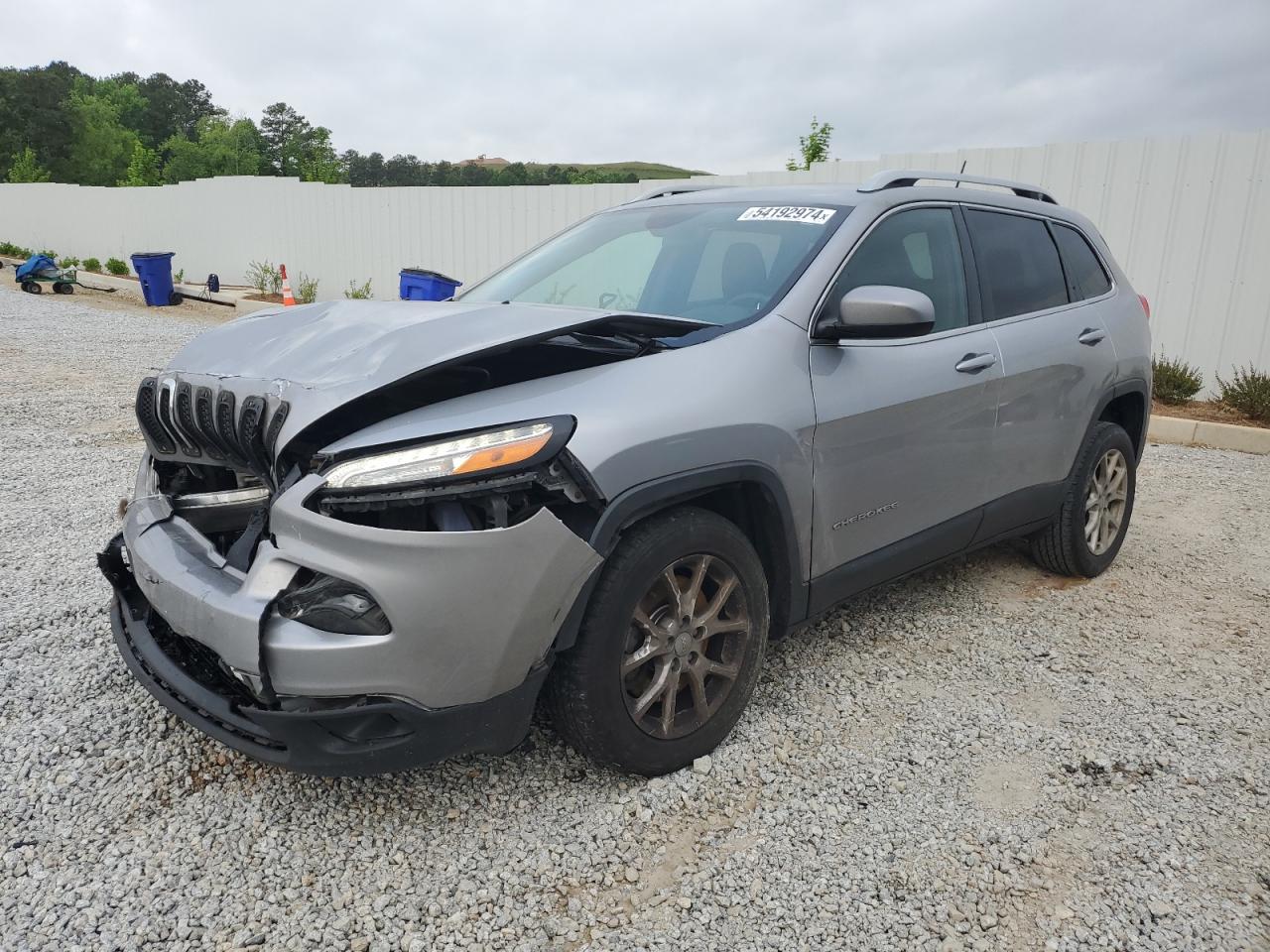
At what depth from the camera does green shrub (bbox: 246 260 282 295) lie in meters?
20.0

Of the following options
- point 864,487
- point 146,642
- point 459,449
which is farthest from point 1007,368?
point 146,642

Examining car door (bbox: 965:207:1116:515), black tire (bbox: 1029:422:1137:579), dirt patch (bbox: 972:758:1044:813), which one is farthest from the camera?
black tire (bbox: 1029:422:1137:579)

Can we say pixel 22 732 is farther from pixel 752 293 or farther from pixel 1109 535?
pixel 1109 535

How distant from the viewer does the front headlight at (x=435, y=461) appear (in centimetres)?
212

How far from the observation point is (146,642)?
2.63 m

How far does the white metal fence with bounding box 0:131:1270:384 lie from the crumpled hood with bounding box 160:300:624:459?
27.4 feet

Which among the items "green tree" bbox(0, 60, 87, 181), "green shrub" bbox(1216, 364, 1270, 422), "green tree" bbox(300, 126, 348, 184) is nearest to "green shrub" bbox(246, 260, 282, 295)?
"green shrub" bbox(1216, 364, 1270, 422)

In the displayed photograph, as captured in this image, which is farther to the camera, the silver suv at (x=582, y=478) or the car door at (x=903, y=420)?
the car door at (x=903, y=420)

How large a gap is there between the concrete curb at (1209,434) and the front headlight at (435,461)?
7170 mm

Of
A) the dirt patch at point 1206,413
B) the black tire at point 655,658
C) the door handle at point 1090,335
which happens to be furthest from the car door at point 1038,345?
the dirt patch at point 1206,413

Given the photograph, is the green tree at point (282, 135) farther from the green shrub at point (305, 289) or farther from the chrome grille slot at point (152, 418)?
the chrome grille slot at point (152, 418)

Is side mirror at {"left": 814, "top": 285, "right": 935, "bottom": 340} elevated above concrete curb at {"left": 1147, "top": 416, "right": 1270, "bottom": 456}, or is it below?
above

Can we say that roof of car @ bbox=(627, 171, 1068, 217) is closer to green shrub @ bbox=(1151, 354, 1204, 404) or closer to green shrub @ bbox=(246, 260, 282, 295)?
green shrub @ bbox=(1151, 354, 1204, 404)

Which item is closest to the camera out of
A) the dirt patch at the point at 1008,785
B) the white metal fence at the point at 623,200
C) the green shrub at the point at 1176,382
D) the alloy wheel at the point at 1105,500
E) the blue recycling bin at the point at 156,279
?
the dirt patch at the point at 1008,785
